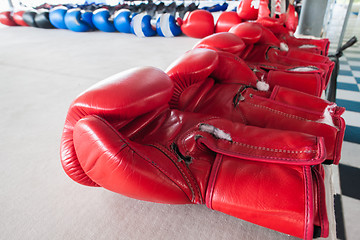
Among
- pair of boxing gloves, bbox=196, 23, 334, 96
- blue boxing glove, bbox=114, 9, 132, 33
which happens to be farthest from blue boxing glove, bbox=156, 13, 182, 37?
pair of boxing gloves, bbox=196, 23, 334, 96

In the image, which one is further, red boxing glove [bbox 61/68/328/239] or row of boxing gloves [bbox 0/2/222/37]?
row of boxing gloves [bbox 0/2/222/37]

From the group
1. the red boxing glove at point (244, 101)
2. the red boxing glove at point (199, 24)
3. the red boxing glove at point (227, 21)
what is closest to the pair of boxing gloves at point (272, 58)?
the red boxing glove at point (244, 101)

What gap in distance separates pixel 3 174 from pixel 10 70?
75.5 inches

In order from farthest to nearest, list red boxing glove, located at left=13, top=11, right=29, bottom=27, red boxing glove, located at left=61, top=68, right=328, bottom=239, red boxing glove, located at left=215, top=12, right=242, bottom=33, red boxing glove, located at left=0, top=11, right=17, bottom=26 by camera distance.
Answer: red boxing glove, located at left=0, top=11, right=17, bottom=26, red boxing glove, located at left=13, top=11, right=29, bottom=27, red boxing glove, located at left=215, top=12, right=242, bottom=33, red boxing glove, located at left=61, top=68, right=328, bottom=239

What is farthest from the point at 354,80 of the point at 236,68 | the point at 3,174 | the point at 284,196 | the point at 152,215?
the point at 3,174

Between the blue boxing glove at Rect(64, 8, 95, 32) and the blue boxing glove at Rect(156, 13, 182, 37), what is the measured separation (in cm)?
158

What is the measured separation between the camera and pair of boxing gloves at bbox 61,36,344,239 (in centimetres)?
58

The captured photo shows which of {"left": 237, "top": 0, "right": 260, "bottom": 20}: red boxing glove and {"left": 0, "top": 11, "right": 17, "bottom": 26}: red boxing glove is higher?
{"left": 237, "top": 0, "right": 260, "bottom": 20}: red boxing glove

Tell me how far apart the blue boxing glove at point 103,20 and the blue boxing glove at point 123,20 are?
0.16 meters

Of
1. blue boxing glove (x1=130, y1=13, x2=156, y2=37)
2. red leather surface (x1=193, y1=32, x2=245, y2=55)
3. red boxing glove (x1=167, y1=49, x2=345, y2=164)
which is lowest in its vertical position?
blue boxing glove (x1=130, y1=13, x2=156, y2=37)

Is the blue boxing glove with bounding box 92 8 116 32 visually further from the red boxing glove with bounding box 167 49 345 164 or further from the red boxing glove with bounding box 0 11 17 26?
the red boxing glove with bounding box 167 49 345 164

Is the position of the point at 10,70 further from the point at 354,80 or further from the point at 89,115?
the point at 354,80

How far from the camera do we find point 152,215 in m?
0.73

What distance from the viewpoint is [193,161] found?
0.70 metres
